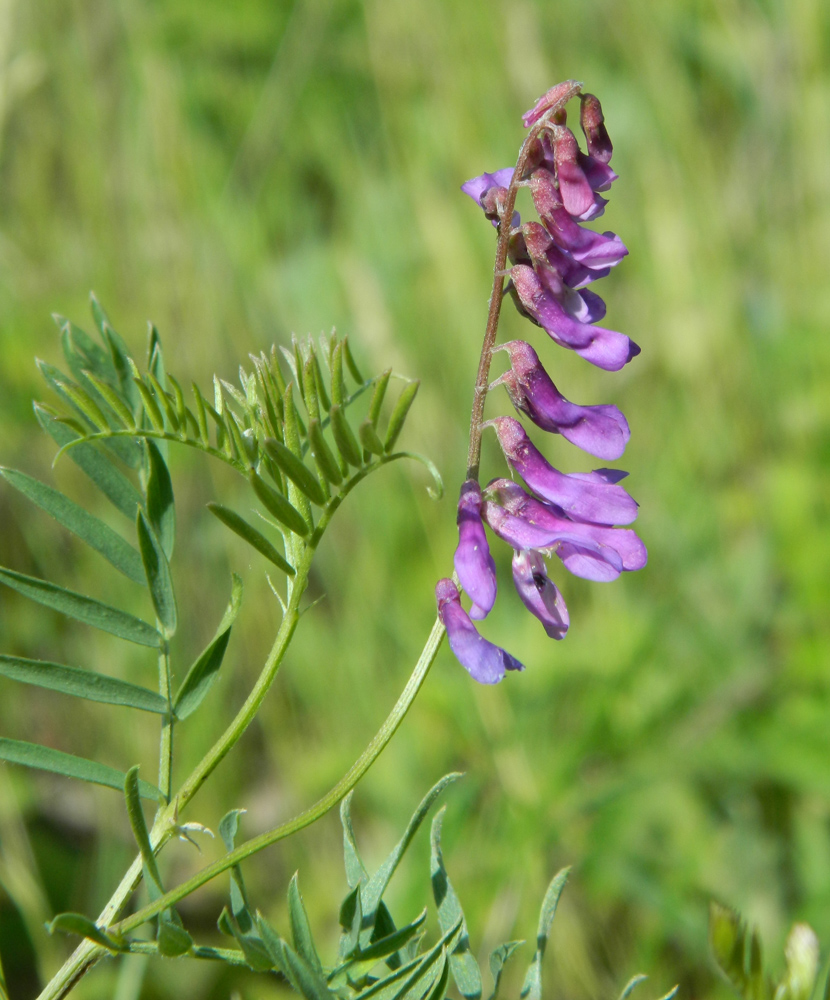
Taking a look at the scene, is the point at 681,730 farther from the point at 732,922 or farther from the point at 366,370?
the point at 732,922

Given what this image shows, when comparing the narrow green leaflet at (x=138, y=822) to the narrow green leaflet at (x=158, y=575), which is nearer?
the narrow green leaflet at (x=138, y=822)

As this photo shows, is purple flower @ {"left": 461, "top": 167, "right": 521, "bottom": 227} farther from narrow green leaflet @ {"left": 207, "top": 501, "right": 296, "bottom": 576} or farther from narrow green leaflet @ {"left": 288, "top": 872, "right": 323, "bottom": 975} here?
narrow green leaflet @ {"left": 288, "top": 872, "right": 323, "bottom": 975}

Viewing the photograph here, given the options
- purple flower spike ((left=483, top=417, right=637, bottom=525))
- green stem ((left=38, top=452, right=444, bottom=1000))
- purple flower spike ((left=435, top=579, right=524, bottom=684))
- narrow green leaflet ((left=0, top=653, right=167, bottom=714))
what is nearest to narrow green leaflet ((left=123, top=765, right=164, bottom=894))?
green stem ((left=38, top=452, right=444, bottom=1000))

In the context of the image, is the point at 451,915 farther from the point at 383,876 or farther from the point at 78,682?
the point at 78,682

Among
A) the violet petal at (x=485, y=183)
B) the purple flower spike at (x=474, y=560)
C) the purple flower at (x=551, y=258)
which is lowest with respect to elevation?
the purple flower spike at (x=474, y=560)

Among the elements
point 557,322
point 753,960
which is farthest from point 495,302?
point 753,960

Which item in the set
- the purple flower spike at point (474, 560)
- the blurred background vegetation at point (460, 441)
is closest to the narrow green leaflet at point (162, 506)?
the purple flower spike at point (474, 560)

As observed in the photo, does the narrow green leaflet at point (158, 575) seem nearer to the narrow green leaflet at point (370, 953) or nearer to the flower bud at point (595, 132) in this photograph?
the narrow green leaflet at point (370, 953)

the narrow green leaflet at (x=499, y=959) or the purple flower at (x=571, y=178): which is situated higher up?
the purple flower at (x=571, y=178)
